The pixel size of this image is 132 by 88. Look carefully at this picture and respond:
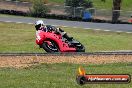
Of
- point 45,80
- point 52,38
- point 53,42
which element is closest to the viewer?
point 45,80

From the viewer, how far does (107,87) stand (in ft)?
30.5

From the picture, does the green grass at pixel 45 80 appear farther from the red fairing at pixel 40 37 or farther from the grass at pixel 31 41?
the grass at pixel 31 41

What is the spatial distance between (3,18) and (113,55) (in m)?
25.4

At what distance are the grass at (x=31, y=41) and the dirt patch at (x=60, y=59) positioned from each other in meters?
7.70

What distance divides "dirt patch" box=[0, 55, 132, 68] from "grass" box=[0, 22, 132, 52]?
25.3 feet

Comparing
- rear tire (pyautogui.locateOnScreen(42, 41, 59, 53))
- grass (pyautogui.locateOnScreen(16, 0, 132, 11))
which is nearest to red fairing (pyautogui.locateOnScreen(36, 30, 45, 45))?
rear tire (pyautogui.locateOnScreen(42, 41, 59, 53))

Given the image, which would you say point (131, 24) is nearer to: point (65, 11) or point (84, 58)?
point (65, 11)

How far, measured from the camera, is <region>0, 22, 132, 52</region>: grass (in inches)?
1009

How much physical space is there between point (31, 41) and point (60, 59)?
44.3 feet

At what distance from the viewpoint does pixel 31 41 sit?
28812mm

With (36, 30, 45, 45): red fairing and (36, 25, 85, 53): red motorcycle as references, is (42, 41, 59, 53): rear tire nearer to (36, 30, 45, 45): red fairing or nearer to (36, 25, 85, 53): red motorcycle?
(36, 25, 85, 53): red motorcycle

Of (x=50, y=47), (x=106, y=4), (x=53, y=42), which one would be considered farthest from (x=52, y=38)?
(x=106, y=4)

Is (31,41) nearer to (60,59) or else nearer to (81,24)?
(81,24)

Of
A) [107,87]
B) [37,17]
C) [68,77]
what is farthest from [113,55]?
[37,17]
